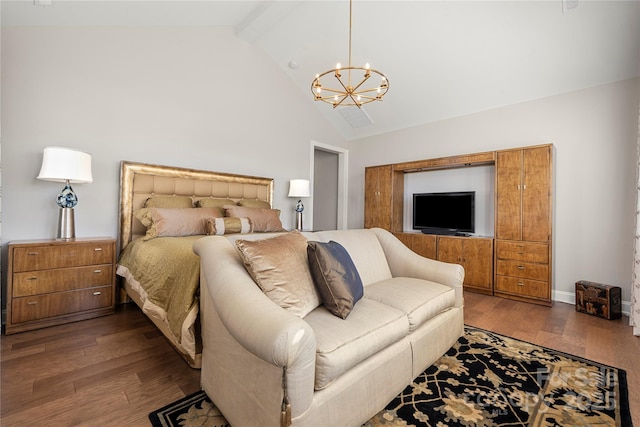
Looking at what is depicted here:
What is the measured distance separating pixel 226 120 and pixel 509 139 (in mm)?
3882

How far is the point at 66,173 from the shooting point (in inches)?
96.8

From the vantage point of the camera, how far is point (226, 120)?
13.2 feet

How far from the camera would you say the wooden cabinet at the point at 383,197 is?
189 inches

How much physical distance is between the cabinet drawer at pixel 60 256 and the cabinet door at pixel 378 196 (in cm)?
374

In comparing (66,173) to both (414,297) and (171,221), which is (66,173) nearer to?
(171,221)

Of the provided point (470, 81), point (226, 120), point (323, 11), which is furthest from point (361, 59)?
point (226, 120)

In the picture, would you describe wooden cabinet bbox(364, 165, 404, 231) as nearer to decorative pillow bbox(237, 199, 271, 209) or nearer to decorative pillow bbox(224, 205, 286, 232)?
decorative pillow bbox(237, 199, 271, 209)

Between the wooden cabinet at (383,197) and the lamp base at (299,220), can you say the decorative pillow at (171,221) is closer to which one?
the lamp base at (299,220)

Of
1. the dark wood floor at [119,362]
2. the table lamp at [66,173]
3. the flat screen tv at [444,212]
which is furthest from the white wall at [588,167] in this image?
the table lamp at [66,173]

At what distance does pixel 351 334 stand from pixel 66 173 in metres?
2.74

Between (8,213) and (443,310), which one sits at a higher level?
(8,213)

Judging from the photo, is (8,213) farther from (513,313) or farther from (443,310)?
(513,313)

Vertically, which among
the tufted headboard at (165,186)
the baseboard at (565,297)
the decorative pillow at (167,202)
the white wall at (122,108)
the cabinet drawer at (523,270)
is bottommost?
the baseboard at (565,297)

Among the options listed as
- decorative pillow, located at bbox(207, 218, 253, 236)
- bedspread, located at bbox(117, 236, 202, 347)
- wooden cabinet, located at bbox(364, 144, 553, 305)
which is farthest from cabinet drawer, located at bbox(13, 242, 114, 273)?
wooden cabinet, located at bbox(364, 144, 553, 305)
